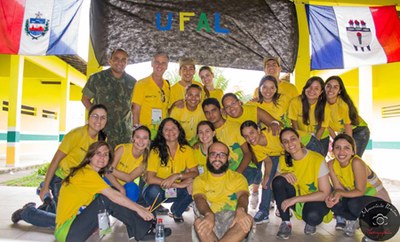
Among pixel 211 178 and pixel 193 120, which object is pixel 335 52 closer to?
pixel 193 120

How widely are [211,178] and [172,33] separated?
99.2 inches

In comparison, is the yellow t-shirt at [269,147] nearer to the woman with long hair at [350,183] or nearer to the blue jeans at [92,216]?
the woman with long hair at [350,183]

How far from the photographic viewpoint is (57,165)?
367cm

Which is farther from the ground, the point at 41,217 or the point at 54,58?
the point at 54,58

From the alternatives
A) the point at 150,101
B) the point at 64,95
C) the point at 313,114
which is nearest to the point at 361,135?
the point at 313,114

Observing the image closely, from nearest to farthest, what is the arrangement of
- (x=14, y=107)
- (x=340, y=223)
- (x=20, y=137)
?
(x=340, y=223)
(x=14, y=107)
(x=20, y=137)

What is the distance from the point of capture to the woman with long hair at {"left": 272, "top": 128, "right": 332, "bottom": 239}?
353 centimetres

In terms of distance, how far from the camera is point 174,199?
13.7ft

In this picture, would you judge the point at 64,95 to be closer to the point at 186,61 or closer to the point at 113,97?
the point at 113,97

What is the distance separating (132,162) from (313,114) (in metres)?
2.15

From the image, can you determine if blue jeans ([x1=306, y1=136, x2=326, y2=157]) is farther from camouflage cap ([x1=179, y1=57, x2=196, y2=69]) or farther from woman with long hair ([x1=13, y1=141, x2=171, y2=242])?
woman with long hair ([x1=13, y1=141, x2=171, y2=242])

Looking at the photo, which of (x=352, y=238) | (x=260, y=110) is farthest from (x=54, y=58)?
(x=352, y=238)

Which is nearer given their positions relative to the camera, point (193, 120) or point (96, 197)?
point (96, 197)

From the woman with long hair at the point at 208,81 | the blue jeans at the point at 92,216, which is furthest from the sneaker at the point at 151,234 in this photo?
the woman with long hair at the point at 208,81
